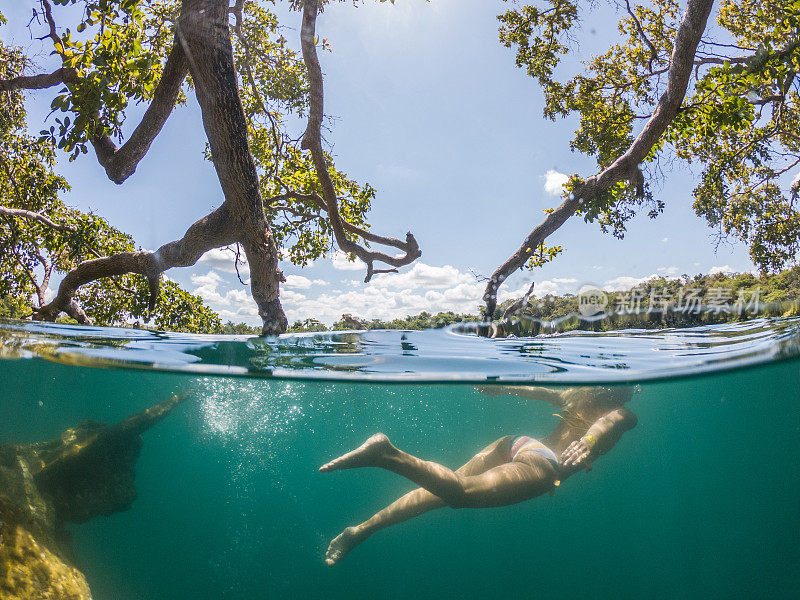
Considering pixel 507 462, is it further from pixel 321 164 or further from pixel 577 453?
pixel 321 164

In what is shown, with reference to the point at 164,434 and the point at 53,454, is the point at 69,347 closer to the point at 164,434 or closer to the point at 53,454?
the point at 53,454

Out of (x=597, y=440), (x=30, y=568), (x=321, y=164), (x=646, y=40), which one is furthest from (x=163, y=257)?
(x=646, y=40)

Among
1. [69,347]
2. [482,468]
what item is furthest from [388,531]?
[69,347]

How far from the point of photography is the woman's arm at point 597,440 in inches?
222

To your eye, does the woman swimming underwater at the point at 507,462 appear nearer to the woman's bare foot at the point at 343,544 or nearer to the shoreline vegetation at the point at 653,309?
the woman's bare foot at the point at 343,544

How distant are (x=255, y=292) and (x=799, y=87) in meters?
11.4

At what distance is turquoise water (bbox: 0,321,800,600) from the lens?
217 inches

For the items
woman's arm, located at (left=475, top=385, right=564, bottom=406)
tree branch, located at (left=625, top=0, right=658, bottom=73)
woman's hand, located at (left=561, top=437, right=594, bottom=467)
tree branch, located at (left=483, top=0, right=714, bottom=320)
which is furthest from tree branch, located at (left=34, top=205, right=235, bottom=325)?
tree branch, located at (left=625, top=0, right=658, bottom=73)

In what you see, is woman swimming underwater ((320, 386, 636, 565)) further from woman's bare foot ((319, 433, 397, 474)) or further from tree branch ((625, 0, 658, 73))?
tree branch ((625, 0, 658, 73))

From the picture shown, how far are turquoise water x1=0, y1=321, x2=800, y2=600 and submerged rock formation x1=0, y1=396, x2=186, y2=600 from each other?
48 cm

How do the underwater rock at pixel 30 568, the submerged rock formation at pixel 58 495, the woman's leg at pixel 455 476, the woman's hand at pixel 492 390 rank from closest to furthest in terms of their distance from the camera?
the underwater rock at pixel 30 568 → the submerged rock formation at pixel 58 495 → the woman's leg at pixel 455 476 → the woman's hand at pixel 492 390

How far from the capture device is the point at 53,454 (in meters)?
5.00

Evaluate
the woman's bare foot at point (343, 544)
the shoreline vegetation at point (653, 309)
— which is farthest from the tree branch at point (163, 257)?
the woman's bare foot at point (343, 544)

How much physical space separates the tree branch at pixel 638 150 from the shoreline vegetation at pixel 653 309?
0.63 metres
